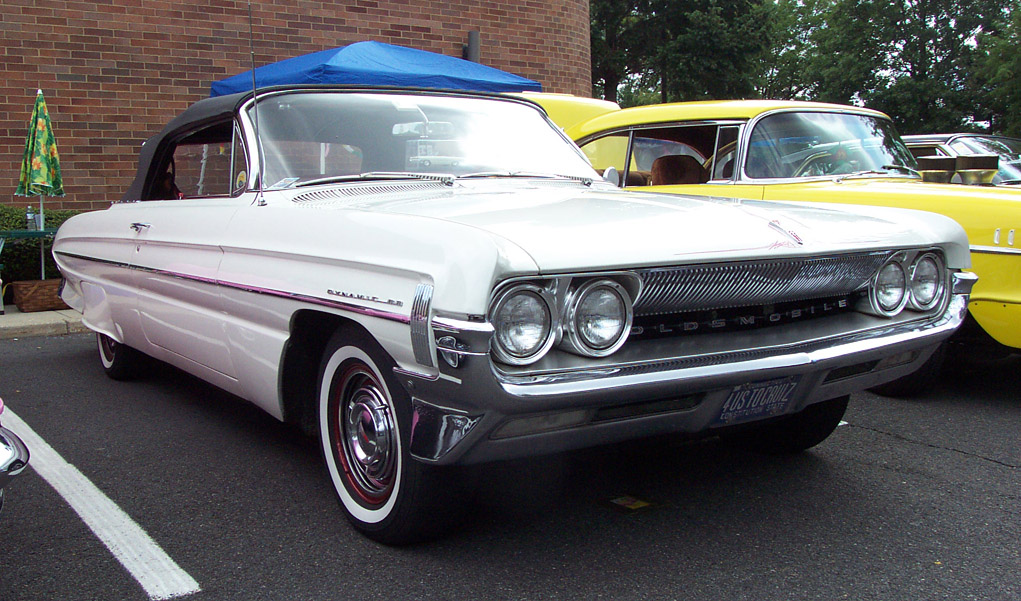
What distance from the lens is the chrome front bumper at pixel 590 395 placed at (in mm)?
2236

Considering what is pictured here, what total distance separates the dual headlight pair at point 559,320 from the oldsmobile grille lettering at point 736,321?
16cm

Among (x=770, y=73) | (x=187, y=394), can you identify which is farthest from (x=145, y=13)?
(x=770, y=73)

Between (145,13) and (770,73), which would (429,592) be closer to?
(145,13)

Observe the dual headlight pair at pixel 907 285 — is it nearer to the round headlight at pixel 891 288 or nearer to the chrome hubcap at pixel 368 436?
the round headlight at pixel 891 288

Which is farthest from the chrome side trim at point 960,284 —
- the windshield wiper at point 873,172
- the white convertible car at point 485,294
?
the windshield wiper at point 873,172

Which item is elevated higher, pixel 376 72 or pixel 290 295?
pixel 376 72

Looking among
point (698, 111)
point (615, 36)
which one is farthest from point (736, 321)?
point (615, 36)

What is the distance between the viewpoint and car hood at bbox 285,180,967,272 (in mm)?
2391

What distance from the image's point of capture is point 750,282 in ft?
8.77

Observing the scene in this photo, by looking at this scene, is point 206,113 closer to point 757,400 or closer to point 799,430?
point 757,400

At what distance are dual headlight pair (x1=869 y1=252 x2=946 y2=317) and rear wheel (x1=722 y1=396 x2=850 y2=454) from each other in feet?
1.73

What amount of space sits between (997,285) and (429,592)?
11.2 ft

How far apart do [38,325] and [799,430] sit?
618 cm

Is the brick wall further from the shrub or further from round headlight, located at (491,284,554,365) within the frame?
round headlight, located at (491,284,554,365)
